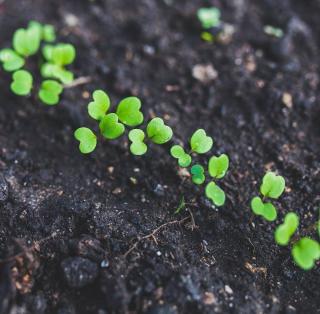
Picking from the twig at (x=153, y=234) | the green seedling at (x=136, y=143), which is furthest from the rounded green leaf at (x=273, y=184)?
the green seedling at (x=136, y=143)

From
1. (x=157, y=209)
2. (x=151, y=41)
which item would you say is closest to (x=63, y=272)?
(x=157, y=209)

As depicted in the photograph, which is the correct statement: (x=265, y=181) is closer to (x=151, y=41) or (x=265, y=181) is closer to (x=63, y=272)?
(x=63, y=272)

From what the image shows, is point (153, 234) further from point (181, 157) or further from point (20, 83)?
point (20, 83)

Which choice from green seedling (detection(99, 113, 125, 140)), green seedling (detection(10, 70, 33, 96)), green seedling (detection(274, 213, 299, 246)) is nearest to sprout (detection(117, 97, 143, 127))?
green seedling (detection(99, 113, 125, 140))

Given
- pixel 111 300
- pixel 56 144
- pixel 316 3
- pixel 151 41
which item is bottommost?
pixel 56 144

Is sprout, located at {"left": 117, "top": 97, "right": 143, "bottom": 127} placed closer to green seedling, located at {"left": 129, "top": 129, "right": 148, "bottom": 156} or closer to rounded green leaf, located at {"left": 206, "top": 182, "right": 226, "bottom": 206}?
green seedling, located at {"left": 129, "top": 129, "right": 148, "bottom": 156}

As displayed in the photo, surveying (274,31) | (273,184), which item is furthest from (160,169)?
(274,31)
